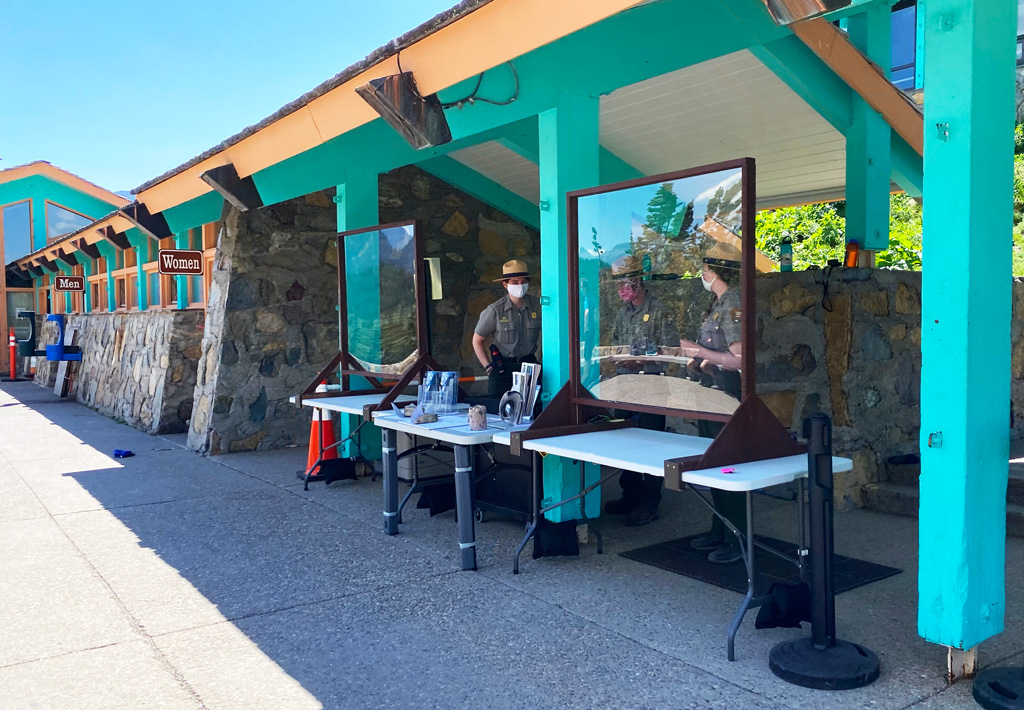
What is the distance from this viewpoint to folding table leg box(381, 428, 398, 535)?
4832 mm

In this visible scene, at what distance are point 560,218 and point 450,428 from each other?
1.30 metres

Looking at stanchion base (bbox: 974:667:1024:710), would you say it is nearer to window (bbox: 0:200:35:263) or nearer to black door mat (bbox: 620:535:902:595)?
black door mat (bbox: 620:535:902:595)

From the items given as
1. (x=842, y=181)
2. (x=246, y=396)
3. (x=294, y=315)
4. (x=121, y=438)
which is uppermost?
(x=842, y=181)

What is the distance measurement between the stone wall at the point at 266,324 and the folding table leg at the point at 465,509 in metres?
4.29

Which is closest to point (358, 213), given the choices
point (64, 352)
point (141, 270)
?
point (141, 270)

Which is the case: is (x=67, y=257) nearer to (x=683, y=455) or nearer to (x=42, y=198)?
(x=42, y=198)

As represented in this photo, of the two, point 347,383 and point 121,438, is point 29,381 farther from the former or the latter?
point 347,383

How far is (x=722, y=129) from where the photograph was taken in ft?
21.2

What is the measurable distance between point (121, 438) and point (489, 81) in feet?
21.5

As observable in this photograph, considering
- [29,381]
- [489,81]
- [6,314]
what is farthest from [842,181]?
[6,314]

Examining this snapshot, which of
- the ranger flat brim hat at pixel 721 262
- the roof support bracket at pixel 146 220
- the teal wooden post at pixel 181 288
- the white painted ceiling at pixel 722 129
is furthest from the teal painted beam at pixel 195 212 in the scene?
the ranger flat brim hat at pixel 721 262

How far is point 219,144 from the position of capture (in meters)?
6.57

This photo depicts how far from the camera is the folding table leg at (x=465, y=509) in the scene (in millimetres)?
4270

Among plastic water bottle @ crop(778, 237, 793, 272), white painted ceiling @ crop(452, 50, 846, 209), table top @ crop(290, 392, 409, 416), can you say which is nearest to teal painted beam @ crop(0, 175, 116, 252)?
white painted ceiling @ crop(452, 50, 846, 209)
